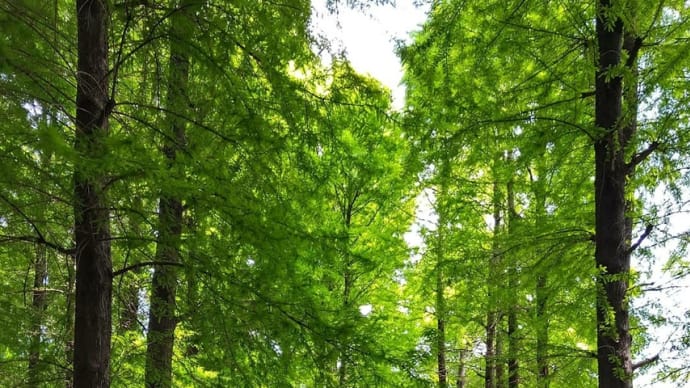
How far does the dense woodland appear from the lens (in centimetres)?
276

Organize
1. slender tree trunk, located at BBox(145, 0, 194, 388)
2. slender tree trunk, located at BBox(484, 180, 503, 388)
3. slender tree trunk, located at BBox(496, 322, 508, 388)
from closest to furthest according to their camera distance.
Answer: slender tree trunk, located at BBox(145, 0, 194, 388) → slender tree trunk, located at BBox(484, 180, 503, 388) → slender tree trunk, located at BBox(496, 322, 508, 388)

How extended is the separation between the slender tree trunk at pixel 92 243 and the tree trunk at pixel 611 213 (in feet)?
10.9

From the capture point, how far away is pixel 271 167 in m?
3.95

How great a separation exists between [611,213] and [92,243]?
146 inches

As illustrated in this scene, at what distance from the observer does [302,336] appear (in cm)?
317

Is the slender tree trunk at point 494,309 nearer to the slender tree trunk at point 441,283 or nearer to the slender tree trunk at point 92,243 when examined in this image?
the slender tree trunk at point 441,283

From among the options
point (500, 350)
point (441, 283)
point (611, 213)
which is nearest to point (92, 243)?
point (611, 213)

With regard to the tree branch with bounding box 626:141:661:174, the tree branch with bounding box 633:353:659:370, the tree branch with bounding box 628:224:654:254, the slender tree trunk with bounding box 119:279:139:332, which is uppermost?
the tree branch with bounding box 626:141:661:174

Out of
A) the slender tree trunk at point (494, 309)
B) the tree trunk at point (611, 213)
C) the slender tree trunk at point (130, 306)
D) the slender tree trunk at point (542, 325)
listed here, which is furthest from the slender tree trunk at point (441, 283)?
the slender tree trunk at point (130, 306)

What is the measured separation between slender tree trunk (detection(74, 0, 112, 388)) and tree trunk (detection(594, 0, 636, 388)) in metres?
3.34

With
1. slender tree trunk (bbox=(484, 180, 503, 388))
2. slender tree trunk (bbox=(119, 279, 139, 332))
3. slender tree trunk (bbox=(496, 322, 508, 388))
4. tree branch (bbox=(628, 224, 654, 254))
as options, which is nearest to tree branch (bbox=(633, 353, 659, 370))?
tree branch (bbox=(628, 224, 654, 254))

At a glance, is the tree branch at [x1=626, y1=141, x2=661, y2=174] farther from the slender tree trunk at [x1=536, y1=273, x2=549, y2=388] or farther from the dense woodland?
the slender tree trunk at [x1=536, y1=273, x2=549, y2=388]

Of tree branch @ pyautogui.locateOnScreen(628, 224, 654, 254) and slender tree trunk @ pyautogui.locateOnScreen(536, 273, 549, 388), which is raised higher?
tree branch @ pyautogui.locateOnScreen(628, 224, 654, 254)

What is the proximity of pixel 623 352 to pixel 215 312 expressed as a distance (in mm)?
2937
